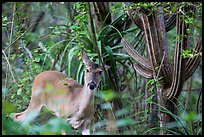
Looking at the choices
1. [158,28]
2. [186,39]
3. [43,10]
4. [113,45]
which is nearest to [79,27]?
[113,45]

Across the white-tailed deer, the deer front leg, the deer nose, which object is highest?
the deer nose

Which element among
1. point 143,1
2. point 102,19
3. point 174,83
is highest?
point 143,1

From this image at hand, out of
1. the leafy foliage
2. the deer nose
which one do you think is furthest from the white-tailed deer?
the leafy foliage

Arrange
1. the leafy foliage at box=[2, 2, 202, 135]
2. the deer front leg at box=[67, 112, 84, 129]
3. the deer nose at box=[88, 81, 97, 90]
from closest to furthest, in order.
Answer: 1. the leafy foliage at box=[2, 2, 202, 135]
2. the deer nose at box=[88, 81, 97, 90]
3. the deer front leg at box=[67, 112, 84, 129]

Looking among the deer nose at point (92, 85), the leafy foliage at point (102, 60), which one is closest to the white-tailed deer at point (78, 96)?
the deer nose at point (92, 85)

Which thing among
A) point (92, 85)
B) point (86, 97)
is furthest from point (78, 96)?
point (92, 85)

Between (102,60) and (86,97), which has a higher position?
(102,60)

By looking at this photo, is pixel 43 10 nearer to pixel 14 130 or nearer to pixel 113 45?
pixel 113 45

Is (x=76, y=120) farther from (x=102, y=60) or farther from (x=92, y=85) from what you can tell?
(x=102, y=60)

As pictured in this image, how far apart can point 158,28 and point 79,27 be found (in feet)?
3.82

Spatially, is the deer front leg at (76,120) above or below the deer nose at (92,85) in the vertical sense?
below

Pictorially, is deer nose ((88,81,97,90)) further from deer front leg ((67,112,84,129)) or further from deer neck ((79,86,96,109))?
deer front leg ((67,112,84,129))

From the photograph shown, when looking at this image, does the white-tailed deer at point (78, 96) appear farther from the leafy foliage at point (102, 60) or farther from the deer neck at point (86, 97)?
the leafy foliage at point (102, 60)

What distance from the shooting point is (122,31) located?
6.34 m
